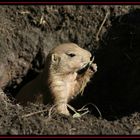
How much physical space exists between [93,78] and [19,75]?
1.12 meters

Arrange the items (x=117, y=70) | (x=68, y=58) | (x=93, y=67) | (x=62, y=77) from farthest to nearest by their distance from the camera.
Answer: (x=117, y=70), (x=62, y=77), (x=68, y=58), (x=93, y=67)

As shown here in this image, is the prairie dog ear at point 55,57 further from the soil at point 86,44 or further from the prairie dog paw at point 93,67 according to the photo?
the soil at point 86,44

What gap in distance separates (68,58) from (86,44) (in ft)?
2.66

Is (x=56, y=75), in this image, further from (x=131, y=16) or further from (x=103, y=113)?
(x=131, y=16)

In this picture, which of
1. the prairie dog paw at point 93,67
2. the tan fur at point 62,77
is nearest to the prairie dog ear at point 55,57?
the tan fur at point 62,77

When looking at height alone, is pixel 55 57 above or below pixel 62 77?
above

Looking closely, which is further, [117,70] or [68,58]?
[117,70]

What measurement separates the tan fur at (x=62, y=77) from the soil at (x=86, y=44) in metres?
0.29

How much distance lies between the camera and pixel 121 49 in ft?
22.9

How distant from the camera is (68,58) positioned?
6.68 meters

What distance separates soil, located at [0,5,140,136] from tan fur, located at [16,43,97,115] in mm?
287

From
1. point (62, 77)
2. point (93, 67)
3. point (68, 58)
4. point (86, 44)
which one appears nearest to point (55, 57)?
point (68, 58)

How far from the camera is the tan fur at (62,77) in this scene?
658 centimetres

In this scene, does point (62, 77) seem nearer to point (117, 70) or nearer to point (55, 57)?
point (55, 57)
